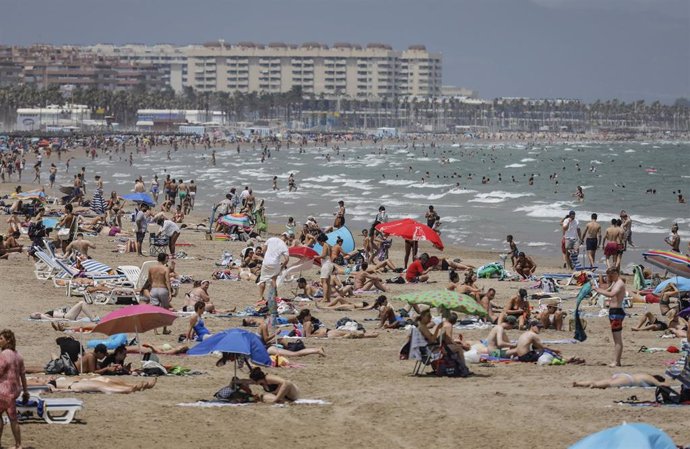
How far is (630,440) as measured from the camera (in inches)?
269

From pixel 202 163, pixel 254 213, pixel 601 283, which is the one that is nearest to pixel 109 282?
pixel 601 283

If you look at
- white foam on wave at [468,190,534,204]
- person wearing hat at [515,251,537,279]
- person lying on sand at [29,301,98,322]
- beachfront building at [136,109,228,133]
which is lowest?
beachfront building at [136,109,228,133]

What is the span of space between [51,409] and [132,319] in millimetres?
2522

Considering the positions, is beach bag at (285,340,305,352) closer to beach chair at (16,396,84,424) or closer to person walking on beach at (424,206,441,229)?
beach chair at (16,396,84,424)

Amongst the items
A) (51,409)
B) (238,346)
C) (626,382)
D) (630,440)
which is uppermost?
(630,440)

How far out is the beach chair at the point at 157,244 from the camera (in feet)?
73.1

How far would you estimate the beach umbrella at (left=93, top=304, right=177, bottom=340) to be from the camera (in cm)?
1242

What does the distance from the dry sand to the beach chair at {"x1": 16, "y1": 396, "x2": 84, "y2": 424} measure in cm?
13

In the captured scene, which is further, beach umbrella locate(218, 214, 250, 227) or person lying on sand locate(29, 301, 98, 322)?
beach umbrella locate(218, 214, 250, 227)

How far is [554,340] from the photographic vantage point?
1492 centimetres

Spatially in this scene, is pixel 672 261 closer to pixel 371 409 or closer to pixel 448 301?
pixel 448 301

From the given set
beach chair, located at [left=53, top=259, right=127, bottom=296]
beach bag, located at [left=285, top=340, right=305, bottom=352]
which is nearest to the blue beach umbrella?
beach bag, located at [left=285, top=340, right=305, bottom=352]

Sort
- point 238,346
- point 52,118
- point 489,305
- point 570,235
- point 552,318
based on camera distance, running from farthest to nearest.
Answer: point 52,118 → point 570,235 → point 489,305 → point 552,318 → point 238,346

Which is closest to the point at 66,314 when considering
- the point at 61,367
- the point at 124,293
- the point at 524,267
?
the point at 124,293
